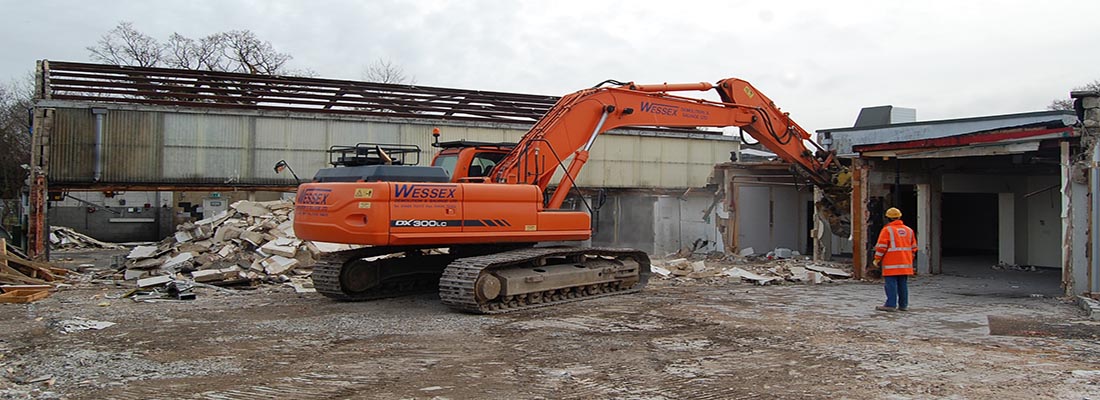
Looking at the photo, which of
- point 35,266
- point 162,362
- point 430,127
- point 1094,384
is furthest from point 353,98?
point 1094,384

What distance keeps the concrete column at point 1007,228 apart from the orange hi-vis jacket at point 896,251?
8097 mm

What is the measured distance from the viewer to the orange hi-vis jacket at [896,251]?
403 inches

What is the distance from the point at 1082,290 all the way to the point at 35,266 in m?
15.5

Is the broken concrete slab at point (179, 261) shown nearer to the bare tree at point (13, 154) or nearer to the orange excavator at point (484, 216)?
the orange excavator at point (484, 216)

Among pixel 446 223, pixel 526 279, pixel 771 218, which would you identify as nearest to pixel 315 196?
pixel 446 223

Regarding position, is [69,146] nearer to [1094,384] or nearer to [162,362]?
[162,362]

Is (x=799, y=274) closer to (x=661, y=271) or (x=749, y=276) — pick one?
(x=749, y=276)

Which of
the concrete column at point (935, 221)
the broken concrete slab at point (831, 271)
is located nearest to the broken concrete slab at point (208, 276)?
the broken concrete slab at point (831, 271)

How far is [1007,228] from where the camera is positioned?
56.2ft

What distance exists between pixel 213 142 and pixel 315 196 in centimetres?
1193

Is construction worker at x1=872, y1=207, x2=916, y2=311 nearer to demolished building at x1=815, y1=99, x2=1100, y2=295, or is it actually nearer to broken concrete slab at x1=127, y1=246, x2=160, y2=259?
demolished building at x1=815, y1=99, x2=1100, y2=295

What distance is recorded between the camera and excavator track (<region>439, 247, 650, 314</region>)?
974 centimetres

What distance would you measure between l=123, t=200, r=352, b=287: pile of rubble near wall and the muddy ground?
2.16m

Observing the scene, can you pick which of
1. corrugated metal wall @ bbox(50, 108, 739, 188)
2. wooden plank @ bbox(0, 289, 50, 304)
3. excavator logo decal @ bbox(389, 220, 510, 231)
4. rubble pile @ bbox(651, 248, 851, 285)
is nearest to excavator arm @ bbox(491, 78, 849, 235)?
excavator logo decal @ bbox(389, 220, 510, 231)
